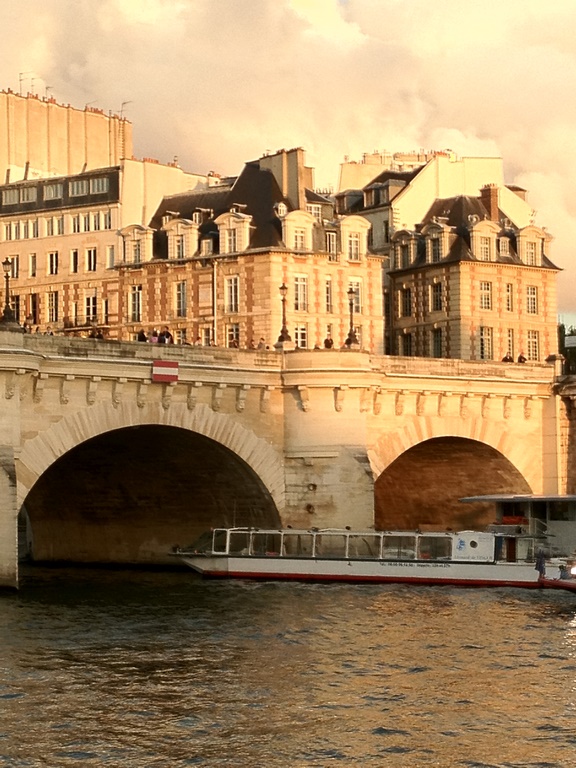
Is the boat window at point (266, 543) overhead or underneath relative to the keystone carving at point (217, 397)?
underneath

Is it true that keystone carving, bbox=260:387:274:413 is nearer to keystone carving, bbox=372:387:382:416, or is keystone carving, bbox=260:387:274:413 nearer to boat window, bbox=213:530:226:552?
boat window, bbox=213:530:226:552

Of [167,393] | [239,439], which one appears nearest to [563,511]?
[239,439]

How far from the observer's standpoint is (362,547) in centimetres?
7319

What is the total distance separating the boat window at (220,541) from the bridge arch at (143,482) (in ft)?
3.19

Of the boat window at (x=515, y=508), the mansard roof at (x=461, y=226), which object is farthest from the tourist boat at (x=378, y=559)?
the mansard roof at (x=461, y=226)

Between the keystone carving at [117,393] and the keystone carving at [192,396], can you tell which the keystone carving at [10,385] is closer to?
the keystone carving at [117,393]

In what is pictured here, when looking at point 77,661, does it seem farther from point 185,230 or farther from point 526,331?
point 526,331

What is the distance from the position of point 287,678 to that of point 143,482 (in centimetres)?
3176

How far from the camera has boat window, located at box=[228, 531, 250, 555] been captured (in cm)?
7356

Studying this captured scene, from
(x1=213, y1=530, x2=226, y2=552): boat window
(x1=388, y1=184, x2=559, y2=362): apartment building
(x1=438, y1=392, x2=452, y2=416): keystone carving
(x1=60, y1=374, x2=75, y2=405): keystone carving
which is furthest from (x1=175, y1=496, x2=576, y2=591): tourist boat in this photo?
(x1=388, y1=184, x2=559, y2=362): apartment building

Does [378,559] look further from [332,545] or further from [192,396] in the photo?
[192,396]

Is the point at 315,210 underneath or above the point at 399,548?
above

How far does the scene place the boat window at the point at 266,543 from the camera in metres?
72.9

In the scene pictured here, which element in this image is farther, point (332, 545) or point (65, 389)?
point (332, 545)
